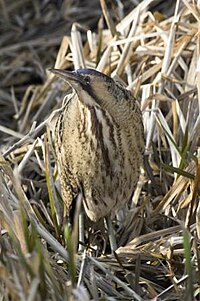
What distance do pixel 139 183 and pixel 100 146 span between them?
349mm

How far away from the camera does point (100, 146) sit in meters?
2.10

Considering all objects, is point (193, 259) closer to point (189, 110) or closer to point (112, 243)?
point (112, 243)

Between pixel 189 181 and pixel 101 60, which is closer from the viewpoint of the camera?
pixel 189 181

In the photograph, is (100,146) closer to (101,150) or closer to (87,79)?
(101,150)

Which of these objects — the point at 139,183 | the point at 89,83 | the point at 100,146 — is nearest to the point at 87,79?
the point at 89,83

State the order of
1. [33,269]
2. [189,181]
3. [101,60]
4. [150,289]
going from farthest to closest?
[101,60], [189,181], [150,289], [33,269]

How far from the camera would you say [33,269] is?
159 centimetres

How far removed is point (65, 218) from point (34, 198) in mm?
239

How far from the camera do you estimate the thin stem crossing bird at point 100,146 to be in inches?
80.1

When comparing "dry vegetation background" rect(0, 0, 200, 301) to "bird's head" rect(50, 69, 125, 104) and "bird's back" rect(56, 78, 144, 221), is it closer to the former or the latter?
"bird's back" rect(56, 78, 144, 221)

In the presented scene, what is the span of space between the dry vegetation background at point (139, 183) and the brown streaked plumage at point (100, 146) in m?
0.07

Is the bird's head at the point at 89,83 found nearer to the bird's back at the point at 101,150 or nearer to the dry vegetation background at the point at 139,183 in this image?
the bird's back at the point at 101,150

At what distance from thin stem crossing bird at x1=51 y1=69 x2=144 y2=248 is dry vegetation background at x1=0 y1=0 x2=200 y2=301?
67 millimetres

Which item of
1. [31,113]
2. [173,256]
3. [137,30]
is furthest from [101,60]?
[173,256]
